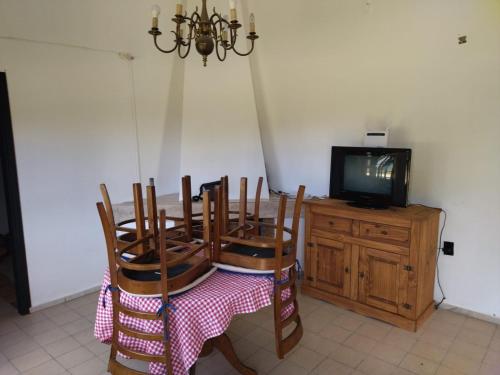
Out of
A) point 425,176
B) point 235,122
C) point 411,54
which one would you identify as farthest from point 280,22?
point 425,176

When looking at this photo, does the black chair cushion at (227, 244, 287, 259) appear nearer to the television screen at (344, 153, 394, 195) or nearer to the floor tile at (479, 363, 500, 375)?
the television screen at (344, 153, 394, 195)

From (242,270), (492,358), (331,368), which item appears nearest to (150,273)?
(242,270)

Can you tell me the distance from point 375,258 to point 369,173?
0.66m

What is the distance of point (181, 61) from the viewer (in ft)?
12.5

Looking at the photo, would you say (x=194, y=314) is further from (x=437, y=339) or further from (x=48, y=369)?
(x=437, y=339)

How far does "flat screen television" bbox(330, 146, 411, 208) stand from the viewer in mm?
2660

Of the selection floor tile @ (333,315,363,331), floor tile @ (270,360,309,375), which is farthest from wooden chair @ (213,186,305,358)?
floor tile @ (333,315,363,331)

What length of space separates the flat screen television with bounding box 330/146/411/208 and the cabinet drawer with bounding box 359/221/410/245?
19 cm

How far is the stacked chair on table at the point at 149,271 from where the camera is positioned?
5.08ft

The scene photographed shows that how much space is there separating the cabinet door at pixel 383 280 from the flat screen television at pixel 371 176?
0.40 metres

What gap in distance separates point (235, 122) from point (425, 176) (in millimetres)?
1776

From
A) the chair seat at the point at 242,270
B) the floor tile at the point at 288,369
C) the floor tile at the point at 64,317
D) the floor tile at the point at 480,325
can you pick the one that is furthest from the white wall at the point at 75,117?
the floor tile at the point at 480,325

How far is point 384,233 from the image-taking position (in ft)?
8.72

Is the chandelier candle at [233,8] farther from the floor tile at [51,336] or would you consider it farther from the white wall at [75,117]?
the floor tile at [51,336]
